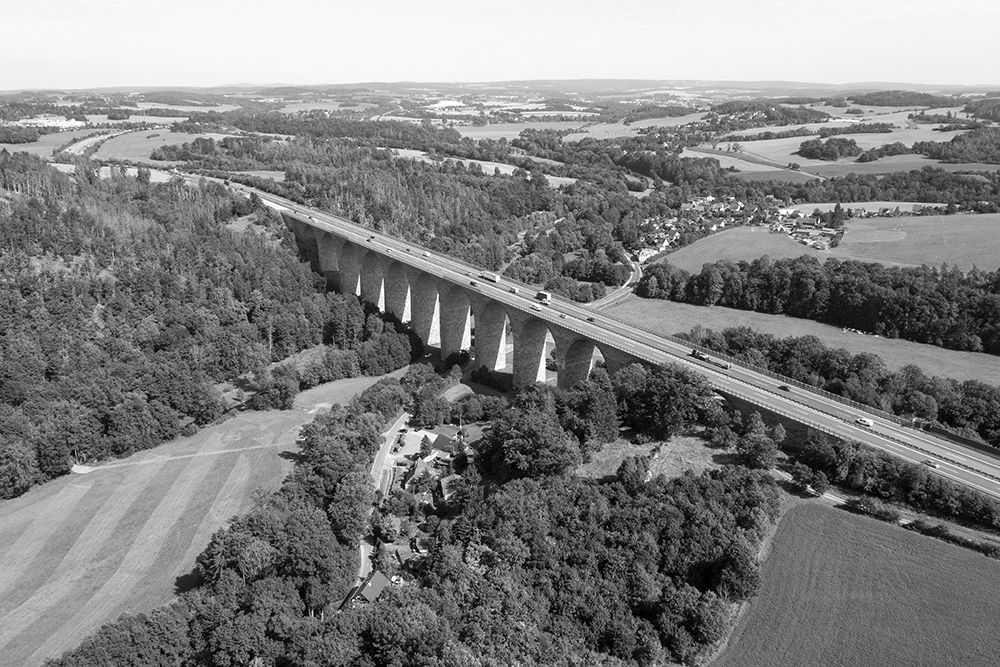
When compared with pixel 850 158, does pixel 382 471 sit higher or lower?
lower

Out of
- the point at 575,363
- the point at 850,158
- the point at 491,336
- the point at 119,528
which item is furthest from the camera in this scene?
the point at 850,158

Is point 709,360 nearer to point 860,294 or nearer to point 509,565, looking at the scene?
point 509,565

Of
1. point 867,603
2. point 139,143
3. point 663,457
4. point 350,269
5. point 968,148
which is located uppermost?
point 968,148

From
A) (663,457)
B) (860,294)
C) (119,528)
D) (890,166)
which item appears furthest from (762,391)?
(890,166)

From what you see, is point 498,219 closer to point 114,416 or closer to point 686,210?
point 686,210

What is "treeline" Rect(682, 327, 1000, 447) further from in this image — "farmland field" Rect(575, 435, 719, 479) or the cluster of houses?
the cluster of houses

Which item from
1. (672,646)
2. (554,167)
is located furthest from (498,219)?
(672,646)

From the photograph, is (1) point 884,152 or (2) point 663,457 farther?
(1) point 884,152
